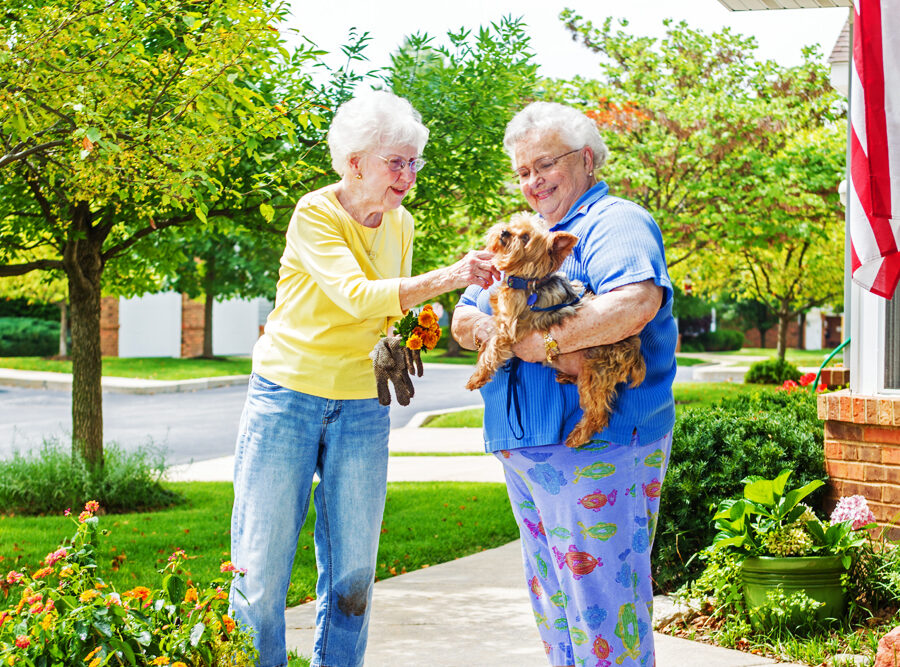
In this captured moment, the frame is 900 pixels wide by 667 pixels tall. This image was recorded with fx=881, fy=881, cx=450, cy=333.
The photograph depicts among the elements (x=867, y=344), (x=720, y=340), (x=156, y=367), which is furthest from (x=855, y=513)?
(x=720, y=340)

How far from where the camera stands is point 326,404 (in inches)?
118

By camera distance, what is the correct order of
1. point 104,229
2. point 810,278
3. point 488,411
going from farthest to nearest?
point 810,278 < point 104,229 < point 488,411

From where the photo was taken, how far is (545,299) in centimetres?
253

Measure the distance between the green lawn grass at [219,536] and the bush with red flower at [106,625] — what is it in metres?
2.62

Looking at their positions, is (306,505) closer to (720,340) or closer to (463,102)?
(463,102)

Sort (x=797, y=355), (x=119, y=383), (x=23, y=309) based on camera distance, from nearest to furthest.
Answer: (x=119, y=383), (x=23, y=309), (x=797, y=355)

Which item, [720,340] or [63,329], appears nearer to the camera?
[63,329]

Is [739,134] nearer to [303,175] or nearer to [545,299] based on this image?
[303,175]

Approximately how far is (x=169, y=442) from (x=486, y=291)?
39.1 ft

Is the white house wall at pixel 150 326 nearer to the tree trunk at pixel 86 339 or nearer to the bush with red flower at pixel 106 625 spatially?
the tree trunk at pixel 86 339

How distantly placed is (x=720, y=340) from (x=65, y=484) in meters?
42.0

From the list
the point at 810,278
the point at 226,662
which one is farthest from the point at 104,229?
the point at 810,278

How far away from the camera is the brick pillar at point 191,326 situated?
3344 centimetres

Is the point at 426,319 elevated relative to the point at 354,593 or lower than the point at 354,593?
elevated
